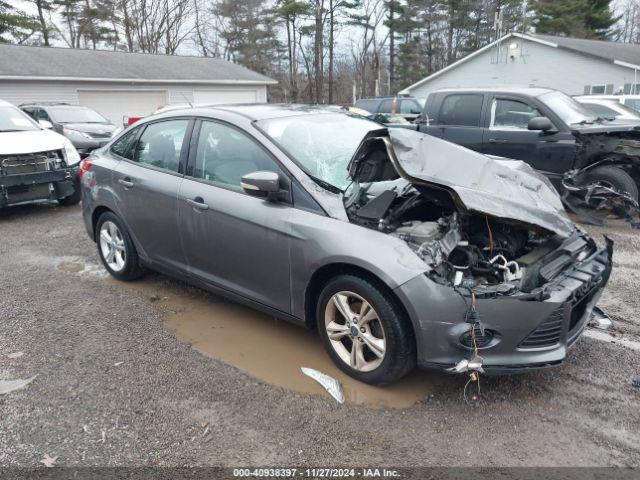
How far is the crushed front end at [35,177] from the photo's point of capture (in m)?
7.18

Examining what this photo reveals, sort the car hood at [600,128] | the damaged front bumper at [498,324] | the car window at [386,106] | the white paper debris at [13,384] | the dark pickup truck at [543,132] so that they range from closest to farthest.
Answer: the damaged front bumper at [498,324] < the white paper debris at [13,384] < the car hood at [600,128] < the dark pickup truck at [543,132] < the car window at [386,106]

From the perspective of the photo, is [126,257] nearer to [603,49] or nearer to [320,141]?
[320,141]

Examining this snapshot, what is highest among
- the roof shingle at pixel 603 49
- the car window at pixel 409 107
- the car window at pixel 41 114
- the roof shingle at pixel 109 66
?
the roof shingle at pixel 603 49

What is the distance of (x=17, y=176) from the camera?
7.21m

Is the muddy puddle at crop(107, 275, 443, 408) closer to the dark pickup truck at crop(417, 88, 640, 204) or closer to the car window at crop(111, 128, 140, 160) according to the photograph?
→ the car window at crop(111, 128, 140, 160)

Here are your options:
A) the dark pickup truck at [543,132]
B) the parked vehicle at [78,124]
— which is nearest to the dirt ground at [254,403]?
the dark pickup truck at [543,132]

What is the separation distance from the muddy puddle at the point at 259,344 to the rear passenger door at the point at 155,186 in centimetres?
43

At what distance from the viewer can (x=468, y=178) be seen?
3.15 meters

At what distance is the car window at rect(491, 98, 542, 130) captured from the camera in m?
7.19

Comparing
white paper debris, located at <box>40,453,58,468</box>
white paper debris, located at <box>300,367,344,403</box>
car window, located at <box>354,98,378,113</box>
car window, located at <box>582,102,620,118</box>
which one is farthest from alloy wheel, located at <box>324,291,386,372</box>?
car window, located at <box>354,98,378,113</box>

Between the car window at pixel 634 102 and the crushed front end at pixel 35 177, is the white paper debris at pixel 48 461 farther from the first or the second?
the car window at pixel 634 102

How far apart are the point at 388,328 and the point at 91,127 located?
12.5 meters

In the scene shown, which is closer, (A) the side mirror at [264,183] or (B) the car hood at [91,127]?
(A) the side mirror at [264,183]

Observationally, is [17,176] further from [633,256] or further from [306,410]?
[633,256]
